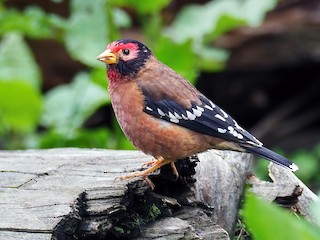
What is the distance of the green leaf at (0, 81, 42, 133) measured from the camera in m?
5.47

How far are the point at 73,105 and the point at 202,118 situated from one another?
275 cm

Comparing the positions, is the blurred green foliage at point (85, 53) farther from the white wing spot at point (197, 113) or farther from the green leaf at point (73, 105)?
the white wing spot at point (197, 113)

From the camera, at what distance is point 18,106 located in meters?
5.63

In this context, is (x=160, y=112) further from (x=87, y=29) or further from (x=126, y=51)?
(x=87, y=29)

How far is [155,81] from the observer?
10.9ft

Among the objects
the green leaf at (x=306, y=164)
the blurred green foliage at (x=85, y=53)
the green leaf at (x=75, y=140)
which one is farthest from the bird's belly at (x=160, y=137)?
the green leaf at (x=306, y=164)

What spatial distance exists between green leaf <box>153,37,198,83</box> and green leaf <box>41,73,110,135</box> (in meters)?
0.61

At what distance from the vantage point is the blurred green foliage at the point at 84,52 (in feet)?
17.4

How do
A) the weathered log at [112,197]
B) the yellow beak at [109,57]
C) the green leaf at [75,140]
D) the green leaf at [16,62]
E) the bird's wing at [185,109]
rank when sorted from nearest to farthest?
the weathered log at [112,197] < the bird's wing at [185,109] < the yellow beak at [109,57] < the green leaf at [75,140] < the green leaf at [16,62]

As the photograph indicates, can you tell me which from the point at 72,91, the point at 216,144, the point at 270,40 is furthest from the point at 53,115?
the point at 216,144

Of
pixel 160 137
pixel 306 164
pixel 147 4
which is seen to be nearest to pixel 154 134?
pixel 160 137

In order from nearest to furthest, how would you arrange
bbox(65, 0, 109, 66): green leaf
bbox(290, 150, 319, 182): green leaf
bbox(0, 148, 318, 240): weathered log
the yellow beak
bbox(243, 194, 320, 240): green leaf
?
1. bbox(243, 194, 320, 240): green leaf
2. bbox(0, 148, 318, 240): weathered log
3. the yellow beak
4. bbox(65, 0, 109, 66): green leaf
5. bbox(290, 150, 319, 182): green leaf

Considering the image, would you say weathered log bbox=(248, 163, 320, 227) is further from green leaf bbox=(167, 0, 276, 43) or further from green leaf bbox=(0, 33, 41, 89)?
green leaf bbox=(0, 33, 41, 89)

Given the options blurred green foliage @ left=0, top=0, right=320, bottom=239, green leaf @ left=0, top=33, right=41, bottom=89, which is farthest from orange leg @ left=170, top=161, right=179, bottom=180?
green leaf @ left=0, top=33, right=41, bottom=89
